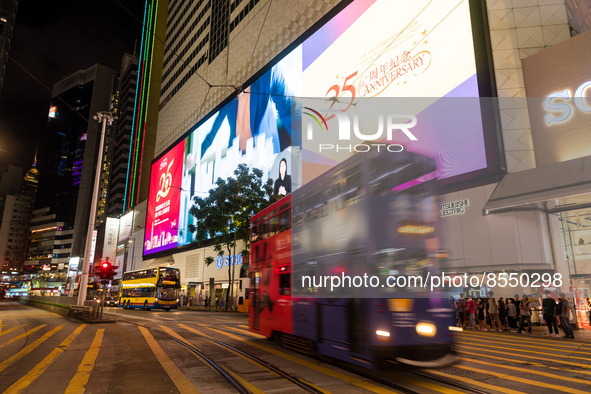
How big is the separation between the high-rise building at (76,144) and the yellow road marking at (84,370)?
12525 centimetres

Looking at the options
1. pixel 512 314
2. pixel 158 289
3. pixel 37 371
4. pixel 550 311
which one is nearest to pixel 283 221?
pixel 37 371

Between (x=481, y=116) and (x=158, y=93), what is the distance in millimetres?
68472

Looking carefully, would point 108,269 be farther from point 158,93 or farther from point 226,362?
point 158,93

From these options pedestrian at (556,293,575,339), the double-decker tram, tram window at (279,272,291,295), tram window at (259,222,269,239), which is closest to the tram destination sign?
pedestrian at (556,293,575,339)

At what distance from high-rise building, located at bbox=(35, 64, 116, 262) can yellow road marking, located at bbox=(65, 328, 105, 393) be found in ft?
411

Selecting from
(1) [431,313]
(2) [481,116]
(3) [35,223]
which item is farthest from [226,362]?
(3) [35,223]

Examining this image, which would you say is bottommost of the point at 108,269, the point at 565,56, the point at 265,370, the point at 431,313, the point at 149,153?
the point at 265,370

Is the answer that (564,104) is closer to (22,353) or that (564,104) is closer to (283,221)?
(283,221)

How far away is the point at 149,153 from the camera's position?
73.2 meters

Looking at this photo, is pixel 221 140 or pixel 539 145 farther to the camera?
pixel 221 140

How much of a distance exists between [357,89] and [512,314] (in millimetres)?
14053

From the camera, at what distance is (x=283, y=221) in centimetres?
967

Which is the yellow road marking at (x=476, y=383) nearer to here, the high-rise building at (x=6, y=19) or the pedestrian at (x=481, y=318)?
the pedestrian at (x=481, y=318)

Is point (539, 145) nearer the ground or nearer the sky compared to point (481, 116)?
nearer the ground
